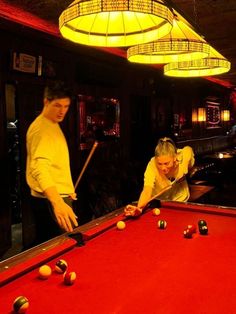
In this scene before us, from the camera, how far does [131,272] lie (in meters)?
1.66

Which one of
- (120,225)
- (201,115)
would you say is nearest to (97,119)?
(120,225)

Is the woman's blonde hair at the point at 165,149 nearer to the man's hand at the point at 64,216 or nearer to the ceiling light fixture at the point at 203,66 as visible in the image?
the ceiling light fixture at the point at 203,66

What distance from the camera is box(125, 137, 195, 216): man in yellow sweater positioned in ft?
10.2

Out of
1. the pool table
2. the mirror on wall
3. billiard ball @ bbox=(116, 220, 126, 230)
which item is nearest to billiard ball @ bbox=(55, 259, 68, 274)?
the pool table

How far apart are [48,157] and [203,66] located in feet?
5.65

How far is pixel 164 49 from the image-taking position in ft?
8.75

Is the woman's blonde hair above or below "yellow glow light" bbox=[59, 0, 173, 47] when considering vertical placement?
below

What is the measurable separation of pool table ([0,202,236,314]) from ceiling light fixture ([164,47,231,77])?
1.61 meters

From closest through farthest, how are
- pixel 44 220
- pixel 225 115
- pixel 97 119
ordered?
pixel 44 220, pixel 97 119, pixel 225 115

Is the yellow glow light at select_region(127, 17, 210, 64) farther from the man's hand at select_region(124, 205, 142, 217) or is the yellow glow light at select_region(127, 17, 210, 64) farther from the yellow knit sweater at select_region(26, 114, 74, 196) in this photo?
the man's hand at select_region(124, 205, 142, 217)

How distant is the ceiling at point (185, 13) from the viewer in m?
3.45

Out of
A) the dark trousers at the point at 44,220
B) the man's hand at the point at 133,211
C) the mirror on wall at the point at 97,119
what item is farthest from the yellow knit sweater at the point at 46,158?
the mirror on wall at the point at 97,119

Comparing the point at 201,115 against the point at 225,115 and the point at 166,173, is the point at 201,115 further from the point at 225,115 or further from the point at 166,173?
the point at 166,173

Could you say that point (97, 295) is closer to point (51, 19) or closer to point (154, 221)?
point (154, 221)
